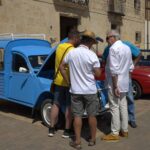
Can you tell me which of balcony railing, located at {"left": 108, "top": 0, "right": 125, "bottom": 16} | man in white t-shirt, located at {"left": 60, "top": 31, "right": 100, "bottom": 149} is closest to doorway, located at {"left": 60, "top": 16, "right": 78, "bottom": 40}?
balcony railing, located at {"left": 108, "top": 0, "right": 125, "bottom": 16}

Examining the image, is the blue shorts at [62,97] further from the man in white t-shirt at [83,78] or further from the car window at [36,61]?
the car window at [36,61]

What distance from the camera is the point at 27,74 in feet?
25.0

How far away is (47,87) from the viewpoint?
718cm

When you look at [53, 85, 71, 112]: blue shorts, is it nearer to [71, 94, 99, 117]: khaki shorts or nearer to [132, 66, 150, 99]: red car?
[71, 94, 99, 117]: khaki shorts

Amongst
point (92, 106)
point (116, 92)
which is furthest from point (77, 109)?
point (116, 92)

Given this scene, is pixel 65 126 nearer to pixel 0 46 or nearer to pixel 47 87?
pixel 47 87

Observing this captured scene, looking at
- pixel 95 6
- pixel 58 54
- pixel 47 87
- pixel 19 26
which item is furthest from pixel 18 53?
pixel 95 6

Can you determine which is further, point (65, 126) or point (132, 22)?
point (132, 22)

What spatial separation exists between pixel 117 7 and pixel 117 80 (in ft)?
63.7


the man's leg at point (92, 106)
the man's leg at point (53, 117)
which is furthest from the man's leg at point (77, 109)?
the man's leg at point (53, 117)

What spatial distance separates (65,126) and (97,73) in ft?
5.07

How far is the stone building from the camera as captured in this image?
50.5ft

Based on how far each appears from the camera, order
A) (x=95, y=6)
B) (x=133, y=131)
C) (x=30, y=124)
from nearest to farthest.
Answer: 1. (x=133, y=131)
2. (x=30, y=124)
3. (x=95, y=6)

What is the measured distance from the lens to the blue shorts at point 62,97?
21.4 feet
